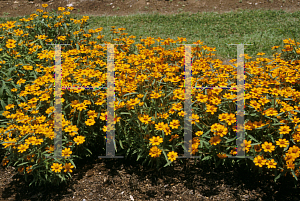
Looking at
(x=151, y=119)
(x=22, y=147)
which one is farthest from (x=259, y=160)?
(x=22, y=147)

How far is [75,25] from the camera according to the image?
444cm

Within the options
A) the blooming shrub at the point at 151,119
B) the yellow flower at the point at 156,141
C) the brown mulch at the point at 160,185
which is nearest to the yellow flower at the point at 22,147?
the blooming shrub at the point at 151,119

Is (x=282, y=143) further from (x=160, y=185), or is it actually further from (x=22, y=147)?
(x=22, y=147)

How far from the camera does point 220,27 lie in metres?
6.60

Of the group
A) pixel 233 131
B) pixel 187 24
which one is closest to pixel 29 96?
pixel 233 131

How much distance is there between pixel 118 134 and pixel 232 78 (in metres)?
1.36

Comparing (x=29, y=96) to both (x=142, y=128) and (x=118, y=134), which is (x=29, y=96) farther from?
(x=142, y=128)

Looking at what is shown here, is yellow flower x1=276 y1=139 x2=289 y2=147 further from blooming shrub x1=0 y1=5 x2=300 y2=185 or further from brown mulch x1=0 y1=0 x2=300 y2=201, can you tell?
brown mulch x1=0 y1=0 x2=300 y2=201

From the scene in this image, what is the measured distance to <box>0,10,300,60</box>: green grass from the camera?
18.5 feet

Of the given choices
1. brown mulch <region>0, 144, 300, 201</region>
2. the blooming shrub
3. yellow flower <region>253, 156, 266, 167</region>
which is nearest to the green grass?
the blooming shrub

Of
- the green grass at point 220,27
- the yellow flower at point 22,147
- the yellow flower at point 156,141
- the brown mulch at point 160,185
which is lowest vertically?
the brown mulch at point 160,185

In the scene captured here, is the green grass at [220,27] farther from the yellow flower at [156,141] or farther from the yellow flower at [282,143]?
the yellow flower at [156,141]

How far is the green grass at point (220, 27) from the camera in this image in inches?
222

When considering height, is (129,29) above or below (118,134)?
above
